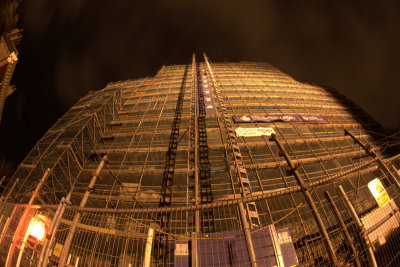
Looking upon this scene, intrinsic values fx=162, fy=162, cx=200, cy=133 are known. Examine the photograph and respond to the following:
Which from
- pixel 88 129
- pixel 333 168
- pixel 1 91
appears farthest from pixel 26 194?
pixel 333 168

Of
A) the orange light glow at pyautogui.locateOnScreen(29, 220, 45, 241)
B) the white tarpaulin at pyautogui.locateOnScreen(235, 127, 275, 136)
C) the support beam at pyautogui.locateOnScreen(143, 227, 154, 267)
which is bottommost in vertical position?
the support beam at pyautogui.locateOnScreen(143, 227, 154, 267)

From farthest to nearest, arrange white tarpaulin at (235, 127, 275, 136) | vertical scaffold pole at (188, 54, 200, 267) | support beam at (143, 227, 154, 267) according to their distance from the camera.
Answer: white tarpaulin at (235, 127, 275, 136)
support beam at (143, 227, 154, 267)
vertical scaffold pole at (188, 54, 200, 267)

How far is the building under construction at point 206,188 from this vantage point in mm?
5633

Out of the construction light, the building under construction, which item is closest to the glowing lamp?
the building under construction

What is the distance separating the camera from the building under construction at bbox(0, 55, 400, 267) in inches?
222

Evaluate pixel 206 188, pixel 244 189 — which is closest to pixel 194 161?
pixel 206 188

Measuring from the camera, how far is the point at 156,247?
7.52 metres

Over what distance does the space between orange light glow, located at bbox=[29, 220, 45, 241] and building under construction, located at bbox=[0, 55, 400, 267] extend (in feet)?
0.19

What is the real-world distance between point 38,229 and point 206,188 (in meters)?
7.69

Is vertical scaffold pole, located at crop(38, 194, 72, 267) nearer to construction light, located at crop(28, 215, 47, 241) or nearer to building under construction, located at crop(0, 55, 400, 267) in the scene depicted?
building under construction, located at crop(0, 55, 400, 267)

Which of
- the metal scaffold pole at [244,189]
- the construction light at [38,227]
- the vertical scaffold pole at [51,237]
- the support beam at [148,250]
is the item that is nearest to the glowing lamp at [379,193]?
the metal scaffold pole at [244,189]

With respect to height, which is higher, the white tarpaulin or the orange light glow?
the white tarpaulin

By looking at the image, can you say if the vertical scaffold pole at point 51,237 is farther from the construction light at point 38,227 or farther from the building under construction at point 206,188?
the construction light at point 38,227

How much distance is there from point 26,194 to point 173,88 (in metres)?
15.7
